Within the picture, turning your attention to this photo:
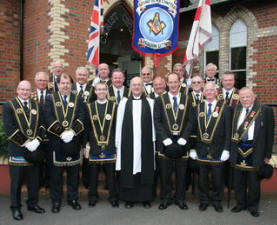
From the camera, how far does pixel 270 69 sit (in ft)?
30.5

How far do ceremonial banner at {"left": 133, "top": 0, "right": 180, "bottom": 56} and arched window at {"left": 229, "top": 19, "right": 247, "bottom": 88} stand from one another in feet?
17.3

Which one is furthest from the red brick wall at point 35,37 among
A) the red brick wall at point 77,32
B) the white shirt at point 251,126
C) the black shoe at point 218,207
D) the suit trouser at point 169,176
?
the black shoe at point 218,207

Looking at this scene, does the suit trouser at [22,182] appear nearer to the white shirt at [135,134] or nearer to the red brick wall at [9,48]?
the white shirt at [135,134]

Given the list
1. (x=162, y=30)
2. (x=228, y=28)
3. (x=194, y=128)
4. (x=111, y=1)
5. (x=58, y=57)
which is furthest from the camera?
(x=228, y=28)

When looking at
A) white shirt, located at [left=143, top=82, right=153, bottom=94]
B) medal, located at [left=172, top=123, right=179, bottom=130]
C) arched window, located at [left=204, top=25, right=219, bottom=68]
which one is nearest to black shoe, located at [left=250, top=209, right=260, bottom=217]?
medal, located at [left=172, top=123, right=179, bottom=130]

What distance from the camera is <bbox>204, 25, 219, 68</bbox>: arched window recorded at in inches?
423

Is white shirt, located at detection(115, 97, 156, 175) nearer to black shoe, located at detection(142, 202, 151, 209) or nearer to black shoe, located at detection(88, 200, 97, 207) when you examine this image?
black shoe, located at detection(142, 202, 151, 209)

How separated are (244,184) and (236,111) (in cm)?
106

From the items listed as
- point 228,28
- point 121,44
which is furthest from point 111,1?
point 228,28

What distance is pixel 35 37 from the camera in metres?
8.11

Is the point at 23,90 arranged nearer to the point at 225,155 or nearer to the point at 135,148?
the point at 135,148

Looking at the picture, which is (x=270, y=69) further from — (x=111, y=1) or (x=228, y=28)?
(x=111, y=1)

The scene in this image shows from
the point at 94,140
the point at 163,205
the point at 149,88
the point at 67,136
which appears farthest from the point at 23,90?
the point at 163,205

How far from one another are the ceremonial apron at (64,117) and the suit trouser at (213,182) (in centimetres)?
188
